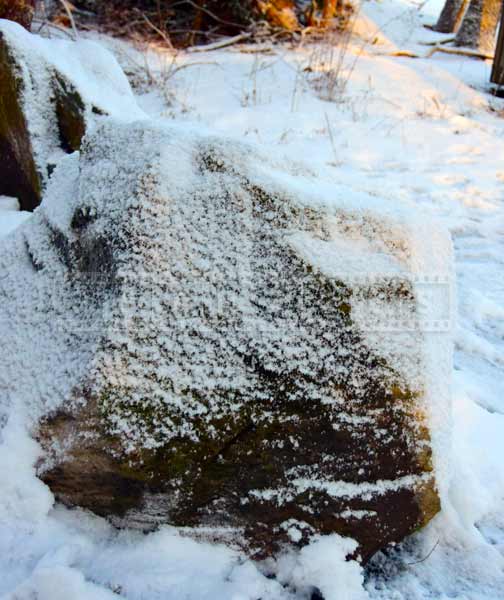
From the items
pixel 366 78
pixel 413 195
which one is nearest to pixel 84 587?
pixel 413 195

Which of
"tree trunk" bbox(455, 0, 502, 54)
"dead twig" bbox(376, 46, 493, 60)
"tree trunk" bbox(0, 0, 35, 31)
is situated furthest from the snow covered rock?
"tree trunk" bbox(455, 0, 502, 54)

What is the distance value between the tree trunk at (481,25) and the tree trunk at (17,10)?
6.54 meters

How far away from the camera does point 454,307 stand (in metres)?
1.50

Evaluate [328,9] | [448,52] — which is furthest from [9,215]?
[448,52]

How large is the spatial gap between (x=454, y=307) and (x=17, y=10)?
4.07 metres

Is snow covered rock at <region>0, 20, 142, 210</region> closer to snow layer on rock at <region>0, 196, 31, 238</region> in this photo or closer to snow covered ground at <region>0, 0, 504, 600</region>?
snow layer on rock at <region>0, 196, 31, 238</region>

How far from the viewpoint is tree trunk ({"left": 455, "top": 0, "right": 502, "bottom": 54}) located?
785 cm

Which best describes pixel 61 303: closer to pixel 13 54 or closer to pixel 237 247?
pixel 237 247

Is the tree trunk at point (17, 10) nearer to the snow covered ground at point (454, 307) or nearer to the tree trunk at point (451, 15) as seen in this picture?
the snow covered ground at point (454, 307)

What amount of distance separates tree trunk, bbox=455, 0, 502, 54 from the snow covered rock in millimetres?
7006

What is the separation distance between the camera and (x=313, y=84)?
578 centimetres

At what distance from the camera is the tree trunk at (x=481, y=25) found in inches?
309

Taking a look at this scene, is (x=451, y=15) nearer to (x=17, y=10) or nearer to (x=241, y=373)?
(x=17, y=10)

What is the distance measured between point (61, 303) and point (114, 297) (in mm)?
232
